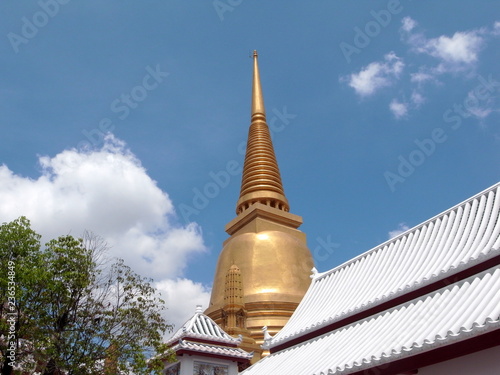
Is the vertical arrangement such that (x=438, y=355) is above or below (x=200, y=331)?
below

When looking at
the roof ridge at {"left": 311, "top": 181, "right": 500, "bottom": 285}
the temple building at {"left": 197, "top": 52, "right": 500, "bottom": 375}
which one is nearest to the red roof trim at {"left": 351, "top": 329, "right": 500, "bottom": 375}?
the temple building at {"left": 197, "top": 52, "right": 500, "bottom": 375}

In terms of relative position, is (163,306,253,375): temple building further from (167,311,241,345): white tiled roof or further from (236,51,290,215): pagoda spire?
(236,51,290,215): pagoda spire

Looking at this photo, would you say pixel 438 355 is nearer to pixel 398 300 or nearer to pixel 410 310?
pixel 410 310

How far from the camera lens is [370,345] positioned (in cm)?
1009

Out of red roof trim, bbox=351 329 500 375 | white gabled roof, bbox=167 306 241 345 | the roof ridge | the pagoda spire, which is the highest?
the pagoda spire

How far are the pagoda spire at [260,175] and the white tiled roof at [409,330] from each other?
19.6 metres

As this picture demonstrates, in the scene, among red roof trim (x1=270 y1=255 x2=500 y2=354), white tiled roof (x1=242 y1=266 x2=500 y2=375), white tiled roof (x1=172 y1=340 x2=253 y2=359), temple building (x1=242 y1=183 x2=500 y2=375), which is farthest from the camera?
white tiled roof (x1=172 y1=340 x2=253 y2=359)

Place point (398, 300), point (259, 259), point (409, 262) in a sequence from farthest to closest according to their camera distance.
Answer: point (259, 259)
point (409, 262)
point (398, 300)

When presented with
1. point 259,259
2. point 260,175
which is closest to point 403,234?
point 259,259

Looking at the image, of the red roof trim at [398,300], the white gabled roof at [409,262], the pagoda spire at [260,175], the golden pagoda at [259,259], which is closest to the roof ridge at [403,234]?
the white gabled roof at [409,262]

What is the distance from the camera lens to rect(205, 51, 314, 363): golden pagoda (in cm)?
2391

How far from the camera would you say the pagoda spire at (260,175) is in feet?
105

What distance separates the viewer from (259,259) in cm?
2856

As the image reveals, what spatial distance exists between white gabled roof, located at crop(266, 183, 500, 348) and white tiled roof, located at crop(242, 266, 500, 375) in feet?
1.59
